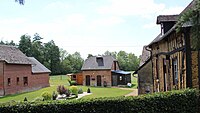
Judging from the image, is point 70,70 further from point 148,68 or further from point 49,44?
point 148,68

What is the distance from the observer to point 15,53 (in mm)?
38750

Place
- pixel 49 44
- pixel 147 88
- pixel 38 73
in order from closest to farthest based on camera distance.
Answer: pixel 147 88 < pixel 38 73 < pixel 49 44

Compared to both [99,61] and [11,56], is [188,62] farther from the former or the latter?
[99,61]

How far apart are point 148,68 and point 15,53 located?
76.9 ft

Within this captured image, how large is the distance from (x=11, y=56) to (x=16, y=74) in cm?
254

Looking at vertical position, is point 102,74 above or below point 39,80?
above

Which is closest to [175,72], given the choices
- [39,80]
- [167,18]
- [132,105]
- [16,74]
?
[167,18]

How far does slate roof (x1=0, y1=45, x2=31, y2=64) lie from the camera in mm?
33956

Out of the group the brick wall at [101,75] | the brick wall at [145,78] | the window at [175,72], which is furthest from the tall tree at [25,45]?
the window at [175,72]

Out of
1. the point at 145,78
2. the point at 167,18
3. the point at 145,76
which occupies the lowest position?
the point at 145,78

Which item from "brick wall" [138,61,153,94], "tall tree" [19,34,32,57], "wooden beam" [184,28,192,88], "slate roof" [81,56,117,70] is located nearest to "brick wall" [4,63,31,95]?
"slate roof" [81,56,117,70]

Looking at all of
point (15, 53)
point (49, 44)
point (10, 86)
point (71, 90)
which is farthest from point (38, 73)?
point (49, 44)

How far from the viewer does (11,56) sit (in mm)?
36125

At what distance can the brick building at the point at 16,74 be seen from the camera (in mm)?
32850
